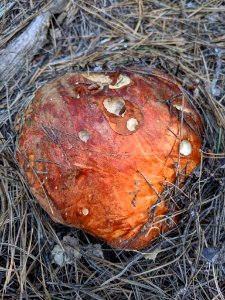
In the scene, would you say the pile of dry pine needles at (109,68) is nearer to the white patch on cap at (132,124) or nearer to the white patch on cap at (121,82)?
the white patch on cap at (121,82)

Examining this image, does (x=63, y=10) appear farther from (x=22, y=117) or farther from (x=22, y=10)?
(x=22, y=117)

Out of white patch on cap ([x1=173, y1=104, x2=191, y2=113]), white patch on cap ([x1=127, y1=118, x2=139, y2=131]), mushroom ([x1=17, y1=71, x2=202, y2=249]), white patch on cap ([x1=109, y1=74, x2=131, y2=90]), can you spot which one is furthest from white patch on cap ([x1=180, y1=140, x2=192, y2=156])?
white patch on cap ([x1=109, y1=74, x2=131, y2=90])

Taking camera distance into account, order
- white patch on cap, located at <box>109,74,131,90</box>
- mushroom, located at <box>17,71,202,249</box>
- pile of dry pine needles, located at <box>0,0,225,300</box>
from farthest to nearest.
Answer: pile of dry pine needles, located at <box>0,0,225,300</box> → white patch on cap, located at <box>109,74,131,90</box> → mushroom, located at <box>17,71,202,249</box>

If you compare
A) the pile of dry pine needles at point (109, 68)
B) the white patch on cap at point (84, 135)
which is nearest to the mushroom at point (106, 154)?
the white patch on cap at point (84, 135)

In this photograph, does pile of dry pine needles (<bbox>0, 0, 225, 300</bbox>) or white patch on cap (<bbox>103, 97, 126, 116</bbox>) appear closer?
white patch on cap (<bbox>103, 97, 126, 116</bbox>)

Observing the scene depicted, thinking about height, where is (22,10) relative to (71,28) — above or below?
above

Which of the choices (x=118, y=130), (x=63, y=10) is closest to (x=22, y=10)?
(x=63, y=10)

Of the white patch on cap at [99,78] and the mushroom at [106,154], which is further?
the white patch on cap at [99,78]

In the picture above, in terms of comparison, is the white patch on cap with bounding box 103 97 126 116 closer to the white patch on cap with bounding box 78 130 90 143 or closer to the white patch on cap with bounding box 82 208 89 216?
the white patch on cap with bounding box 78 130 90 143
